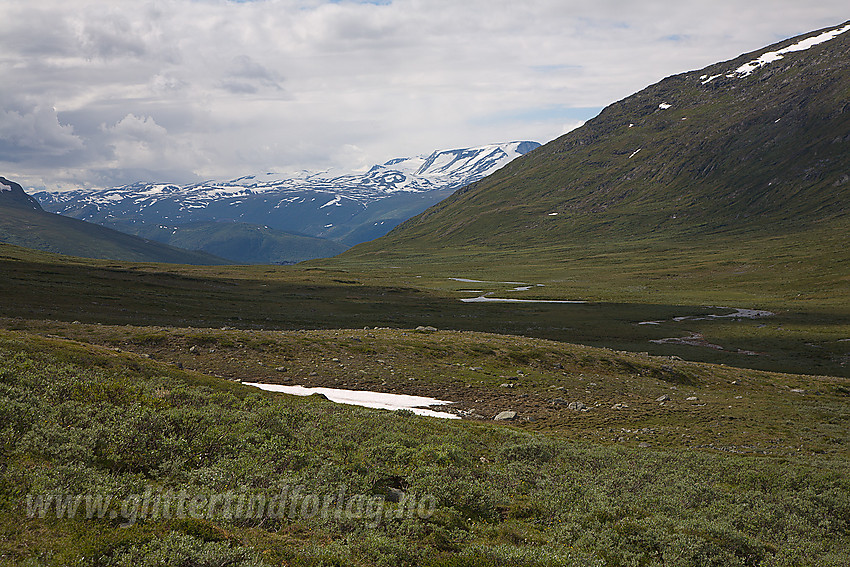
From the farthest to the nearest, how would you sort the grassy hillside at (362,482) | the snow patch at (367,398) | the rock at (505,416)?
the snow patch at (367,398) < the rock at (505,416) < the grassy hillside at (362,482)

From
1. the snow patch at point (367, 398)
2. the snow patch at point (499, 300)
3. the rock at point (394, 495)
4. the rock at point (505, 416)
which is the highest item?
the rock at point (394, 495)

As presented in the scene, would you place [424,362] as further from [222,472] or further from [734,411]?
[222,472]

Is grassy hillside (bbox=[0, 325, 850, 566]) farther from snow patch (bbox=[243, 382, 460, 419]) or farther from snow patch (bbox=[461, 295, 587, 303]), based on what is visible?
snow patch (bbox=[461, 295, 587, 303])

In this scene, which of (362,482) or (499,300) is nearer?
(362,482)

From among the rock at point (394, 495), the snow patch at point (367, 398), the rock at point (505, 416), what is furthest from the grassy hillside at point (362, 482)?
the snow patch at point (367, 398)

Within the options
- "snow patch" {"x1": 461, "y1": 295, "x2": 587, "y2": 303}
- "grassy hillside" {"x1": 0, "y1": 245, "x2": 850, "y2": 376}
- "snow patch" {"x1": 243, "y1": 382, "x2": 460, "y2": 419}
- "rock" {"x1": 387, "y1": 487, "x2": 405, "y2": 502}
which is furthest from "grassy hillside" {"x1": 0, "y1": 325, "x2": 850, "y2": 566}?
"snow patch" {"x1": 461, "y1": 295, "x2": 587, "y2": 303}

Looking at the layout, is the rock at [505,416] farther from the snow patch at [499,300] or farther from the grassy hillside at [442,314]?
the snow patch at [499,300]

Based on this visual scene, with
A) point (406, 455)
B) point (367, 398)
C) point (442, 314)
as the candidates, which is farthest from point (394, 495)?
point (442, 314)

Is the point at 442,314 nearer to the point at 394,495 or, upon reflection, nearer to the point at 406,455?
the point at 406,455

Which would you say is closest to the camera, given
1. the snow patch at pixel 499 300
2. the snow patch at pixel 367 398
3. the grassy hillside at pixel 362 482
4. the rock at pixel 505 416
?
the grassy hillside at pixel 362 482

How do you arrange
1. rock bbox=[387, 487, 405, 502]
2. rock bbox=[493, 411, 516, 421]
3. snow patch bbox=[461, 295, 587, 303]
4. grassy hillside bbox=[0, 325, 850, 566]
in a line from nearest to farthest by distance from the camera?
1. grassy hillside bbox=[0, 325, 850, 566]
2. rock bbox=[387, 487, 405, 502]
3. rock bbox=[493, 411, 516, 421]
4. snow patch bbox=[461, 295, 587, 303]

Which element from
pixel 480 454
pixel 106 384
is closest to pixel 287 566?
pixel 480 454

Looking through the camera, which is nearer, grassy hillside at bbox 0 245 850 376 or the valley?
the valley

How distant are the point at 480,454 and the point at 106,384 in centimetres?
1607
